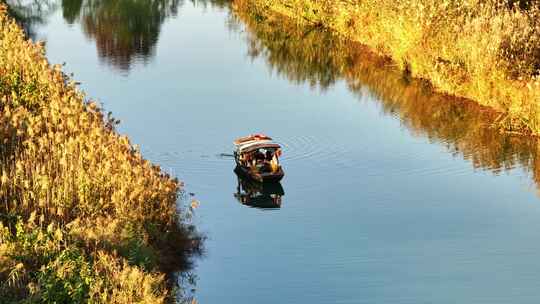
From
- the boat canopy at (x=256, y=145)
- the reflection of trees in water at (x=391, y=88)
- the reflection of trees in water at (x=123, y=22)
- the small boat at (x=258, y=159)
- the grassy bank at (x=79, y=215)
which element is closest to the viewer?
the grassy bank at (x=79, y=215)

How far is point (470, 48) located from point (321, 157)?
862cm

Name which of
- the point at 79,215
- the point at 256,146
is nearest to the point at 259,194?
the point at 256,146

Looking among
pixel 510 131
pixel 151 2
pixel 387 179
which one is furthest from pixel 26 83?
pixel 151 2

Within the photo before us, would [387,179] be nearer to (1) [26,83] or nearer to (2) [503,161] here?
(2) [503,161]

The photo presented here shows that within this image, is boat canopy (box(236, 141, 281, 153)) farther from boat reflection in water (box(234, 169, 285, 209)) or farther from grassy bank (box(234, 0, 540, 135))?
grassy bank (box(234, 0, 540, 135))

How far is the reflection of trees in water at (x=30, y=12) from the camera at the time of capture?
160ft

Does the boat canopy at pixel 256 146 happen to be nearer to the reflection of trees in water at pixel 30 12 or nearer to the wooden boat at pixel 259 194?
the wooden boat at pixel 259 194

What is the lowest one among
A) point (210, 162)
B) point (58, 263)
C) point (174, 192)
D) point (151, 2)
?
point (151, 2)

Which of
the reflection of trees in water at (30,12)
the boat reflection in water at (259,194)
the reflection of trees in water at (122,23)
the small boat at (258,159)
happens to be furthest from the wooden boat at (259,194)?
the reflection of trees in water at (30,12)

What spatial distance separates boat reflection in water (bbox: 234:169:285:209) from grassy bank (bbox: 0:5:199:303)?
3.59 metres

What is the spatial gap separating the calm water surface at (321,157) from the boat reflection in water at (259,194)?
0.19 meters

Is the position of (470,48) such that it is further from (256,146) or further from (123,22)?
(123,22)

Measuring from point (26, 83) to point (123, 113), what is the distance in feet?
25.6

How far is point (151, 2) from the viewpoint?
192ft
